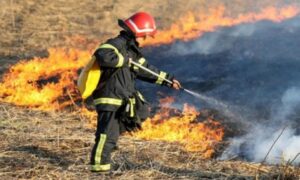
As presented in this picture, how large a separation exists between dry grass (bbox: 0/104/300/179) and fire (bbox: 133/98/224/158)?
38cm

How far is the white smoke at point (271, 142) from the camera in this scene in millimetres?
7539

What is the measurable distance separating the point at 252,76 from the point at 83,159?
567cm

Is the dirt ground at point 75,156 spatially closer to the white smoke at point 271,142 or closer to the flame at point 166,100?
the flame at point 166,100

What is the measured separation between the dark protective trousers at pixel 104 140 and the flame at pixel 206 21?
8.98 m

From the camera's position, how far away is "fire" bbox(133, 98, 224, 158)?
747 cm

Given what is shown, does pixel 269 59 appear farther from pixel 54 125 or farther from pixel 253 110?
pixel 54 125

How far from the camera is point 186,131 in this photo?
836 cm

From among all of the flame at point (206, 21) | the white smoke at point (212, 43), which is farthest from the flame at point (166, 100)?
the white smoke at point (212, 43)

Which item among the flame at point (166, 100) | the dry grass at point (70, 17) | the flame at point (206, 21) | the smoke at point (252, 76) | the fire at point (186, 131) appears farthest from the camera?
the flame at point (206, 21)

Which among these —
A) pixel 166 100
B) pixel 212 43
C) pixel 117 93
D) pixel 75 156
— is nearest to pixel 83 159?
pixel 75 156

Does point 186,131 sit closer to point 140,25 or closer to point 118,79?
point 118,79

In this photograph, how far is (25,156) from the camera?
6.48m

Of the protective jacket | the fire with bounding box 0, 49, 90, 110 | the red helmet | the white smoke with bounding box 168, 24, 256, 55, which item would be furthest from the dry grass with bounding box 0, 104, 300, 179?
the white smoke with bounding box 168, 24, 256, 55

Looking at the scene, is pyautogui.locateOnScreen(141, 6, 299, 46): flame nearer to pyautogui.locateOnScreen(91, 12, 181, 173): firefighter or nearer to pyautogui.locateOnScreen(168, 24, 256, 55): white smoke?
pyautogui.locateOnScreen(168, 24, 256, 55): white smoke
